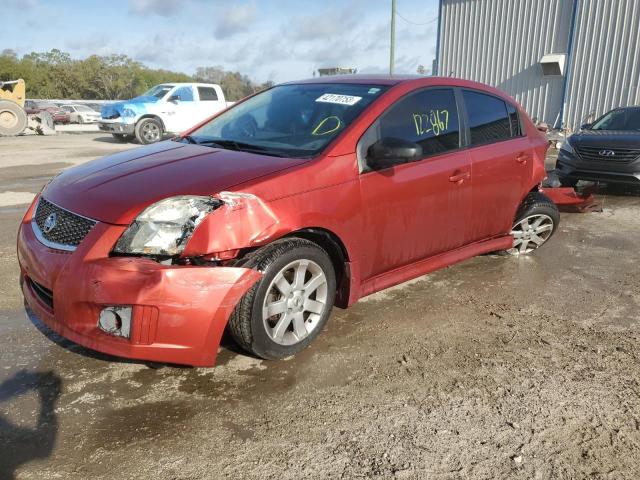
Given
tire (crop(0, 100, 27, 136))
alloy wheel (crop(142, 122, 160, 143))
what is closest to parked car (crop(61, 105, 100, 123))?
tire (crop(0, 100, 27, 136))

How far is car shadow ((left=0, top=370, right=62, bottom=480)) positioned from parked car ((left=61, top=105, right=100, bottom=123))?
28.7 meters

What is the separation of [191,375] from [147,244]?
0.81 metres

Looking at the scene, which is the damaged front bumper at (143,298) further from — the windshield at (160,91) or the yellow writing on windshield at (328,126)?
the windshield at (160,91)

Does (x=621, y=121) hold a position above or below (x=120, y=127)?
above

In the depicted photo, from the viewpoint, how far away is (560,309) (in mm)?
3914

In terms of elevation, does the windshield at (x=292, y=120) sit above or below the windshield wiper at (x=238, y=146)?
above

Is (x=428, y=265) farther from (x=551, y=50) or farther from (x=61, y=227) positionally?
(x=551, y=50)

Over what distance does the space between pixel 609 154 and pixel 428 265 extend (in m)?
5.87

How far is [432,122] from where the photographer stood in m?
3.79

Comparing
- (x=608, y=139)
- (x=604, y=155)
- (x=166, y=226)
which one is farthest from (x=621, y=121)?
(x=166, y=226)

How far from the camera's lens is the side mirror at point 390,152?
124 inches

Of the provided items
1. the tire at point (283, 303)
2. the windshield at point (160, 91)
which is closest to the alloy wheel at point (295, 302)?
the tire at point (283, 303)

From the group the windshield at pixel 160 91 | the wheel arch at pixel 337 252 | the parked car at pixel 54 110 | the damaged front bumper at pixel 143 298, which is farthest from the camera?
the parked car at pixel 54 110

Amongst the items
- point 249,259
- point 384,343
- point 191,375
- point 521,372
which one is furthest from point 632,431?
point 191,375
